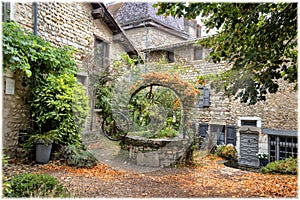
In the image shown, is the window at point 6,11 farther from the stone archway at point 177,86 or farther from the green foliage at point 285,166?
the green foliage at point 285,166

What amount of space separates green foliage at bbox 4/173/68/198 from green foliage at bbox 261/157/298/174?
223cm

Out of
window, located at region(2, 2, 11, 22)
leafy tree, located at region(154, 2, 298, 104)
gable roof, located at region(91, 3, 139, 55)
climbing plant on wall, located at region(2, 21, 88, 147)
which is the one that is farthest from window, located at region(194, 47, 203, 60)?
window, located at region(2, 2, 11, 22)

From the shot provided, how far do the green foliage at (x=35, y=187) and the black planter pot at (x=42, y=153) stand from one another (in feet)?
3.96

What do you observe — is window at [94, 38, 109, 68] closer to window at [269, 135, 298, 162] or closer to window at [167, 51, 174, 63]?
window at [167, 51, 174, 63]

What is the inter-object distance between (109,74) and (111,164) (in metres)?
1.92

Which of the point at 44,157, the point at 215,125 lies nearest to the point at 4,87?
the point at 44,157

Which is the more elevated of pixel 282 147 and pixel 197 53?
pixel 197 53

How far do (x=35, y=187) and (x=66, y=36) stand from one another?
2846 mm

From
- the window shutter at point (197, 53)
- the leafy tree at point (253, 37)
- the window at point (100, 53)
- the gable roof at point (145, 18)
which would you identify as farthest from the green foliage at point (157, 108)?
the leafy tree at point (253, 37)

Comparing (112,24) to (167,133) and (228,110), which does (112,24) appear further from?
(228,110)

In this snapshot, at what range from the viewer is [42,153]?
334 cm

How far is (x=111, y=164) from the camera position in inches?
139

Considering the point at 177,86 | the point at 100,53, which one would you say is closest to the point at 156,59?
the point at 177,86

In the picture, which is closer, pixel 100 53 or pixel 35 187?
pixel 35 187
